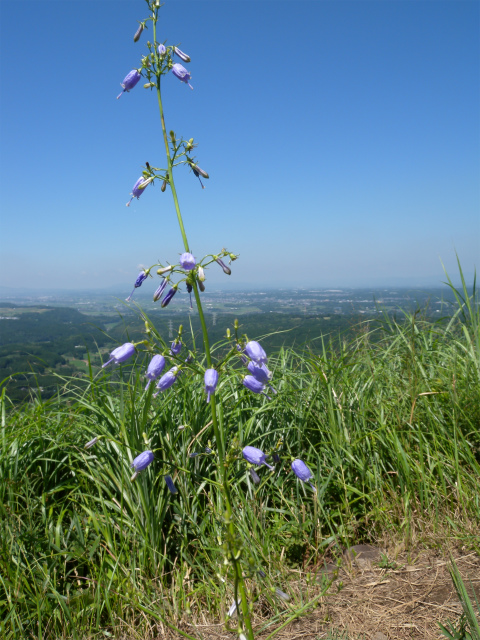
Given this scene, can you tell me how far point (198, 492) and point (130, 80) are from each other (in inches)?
101

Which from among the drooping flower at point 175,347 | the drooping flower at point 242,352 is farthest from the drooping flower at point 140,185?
the drooping flower at point 242,352

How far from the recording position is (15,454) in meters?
2.74

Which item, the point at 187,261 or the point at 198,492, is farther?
the point at 198,492

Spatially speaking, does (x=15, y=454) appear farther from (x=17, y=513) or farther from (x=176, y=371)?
(x=176, y=371)

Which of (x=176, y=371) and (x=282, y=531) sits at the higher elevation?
(x=176, y=371)

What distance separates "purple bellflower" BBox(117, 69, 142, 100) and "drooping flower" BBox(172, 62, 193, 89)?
0.19 meters

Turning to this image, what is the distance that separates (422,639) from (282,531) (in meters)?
1.02

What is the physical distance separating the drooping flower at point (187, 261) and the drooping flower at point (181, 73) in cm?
103

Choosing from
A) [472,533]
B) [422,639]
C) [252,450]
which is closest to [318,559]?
[422,639]

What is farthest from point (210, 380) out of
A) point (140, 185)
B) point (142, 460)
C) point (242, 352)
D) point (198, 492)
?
point (198, 492)

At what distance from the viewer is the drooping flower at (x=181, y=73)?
2094 mm

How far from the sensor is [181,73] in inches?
83.5

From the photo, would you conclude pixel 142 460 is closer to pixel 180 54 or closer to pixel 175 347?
pixel 175 347

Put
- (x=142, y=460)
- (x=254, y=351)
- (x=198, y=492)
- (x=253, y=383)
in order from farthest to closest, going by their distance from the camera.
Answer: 1. (x=198, y=492)
2. (x=142, y=460)
3. (x=253, y=383)
4. (x=254, y=351)
